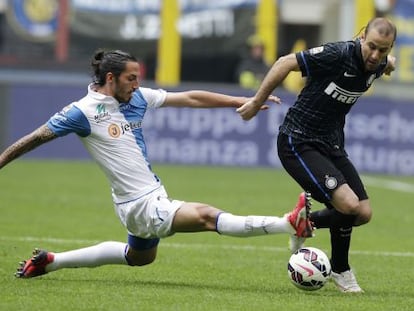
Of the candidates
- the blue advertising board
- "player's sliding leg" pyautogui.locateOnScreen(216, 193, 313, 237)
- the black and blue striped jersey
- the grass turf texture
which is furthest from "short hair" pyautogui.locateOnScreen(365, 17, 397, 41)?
the blue advertising board

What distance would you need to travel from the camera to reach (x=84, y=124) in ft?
27.6

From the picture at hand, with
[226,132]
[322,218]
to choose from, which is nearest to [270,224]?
[322,218]

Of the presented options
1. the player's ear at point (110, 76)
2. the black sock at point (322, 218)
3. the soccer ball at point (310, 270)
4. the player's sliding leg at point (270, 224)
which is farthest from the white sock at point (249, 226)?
the player's ear at point (110, 76)

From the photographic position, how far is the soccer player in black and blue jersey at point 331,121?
27.6 feet

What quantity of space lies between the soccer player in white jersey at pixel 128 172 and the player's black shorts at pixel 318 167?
31 centimetres

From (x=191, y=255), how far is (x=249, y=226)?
257cm

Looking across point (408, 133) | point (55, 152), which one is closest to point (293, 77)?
point (408, 133)

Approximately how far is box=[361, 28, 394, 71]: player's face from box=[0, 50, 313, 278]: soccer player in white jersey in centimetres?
103

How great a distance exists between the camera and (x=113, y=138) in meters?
8.48

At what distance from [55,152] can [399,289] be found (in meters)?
14.4

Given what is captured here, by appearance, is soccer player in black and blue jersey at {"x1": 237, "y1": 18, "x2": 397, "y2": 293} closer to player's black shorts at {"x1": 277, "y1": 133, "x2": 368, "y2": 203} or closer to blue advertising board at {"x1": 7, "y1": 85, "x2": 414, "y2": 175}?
player's black shorts at {"x1": 277, "y1": 133, "x2": 368, "y2": 203}

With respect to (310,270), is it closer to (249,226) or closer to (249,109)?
(249,226)

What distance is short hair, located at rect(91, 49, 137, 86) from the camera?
844 cm

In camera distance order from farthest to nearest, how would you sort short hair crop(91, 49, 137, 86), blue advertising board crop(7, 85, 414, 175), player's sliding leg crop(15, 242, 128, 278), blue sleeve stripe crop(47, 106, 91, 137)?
blue advertising board crop(7, 85, 414, 175)
player's sliding leg crop(15, 242, 128, 278)
short hair crop(91, 49, 137, 86)
blue sleeve stripe crop(47, 106, 91, 137)
